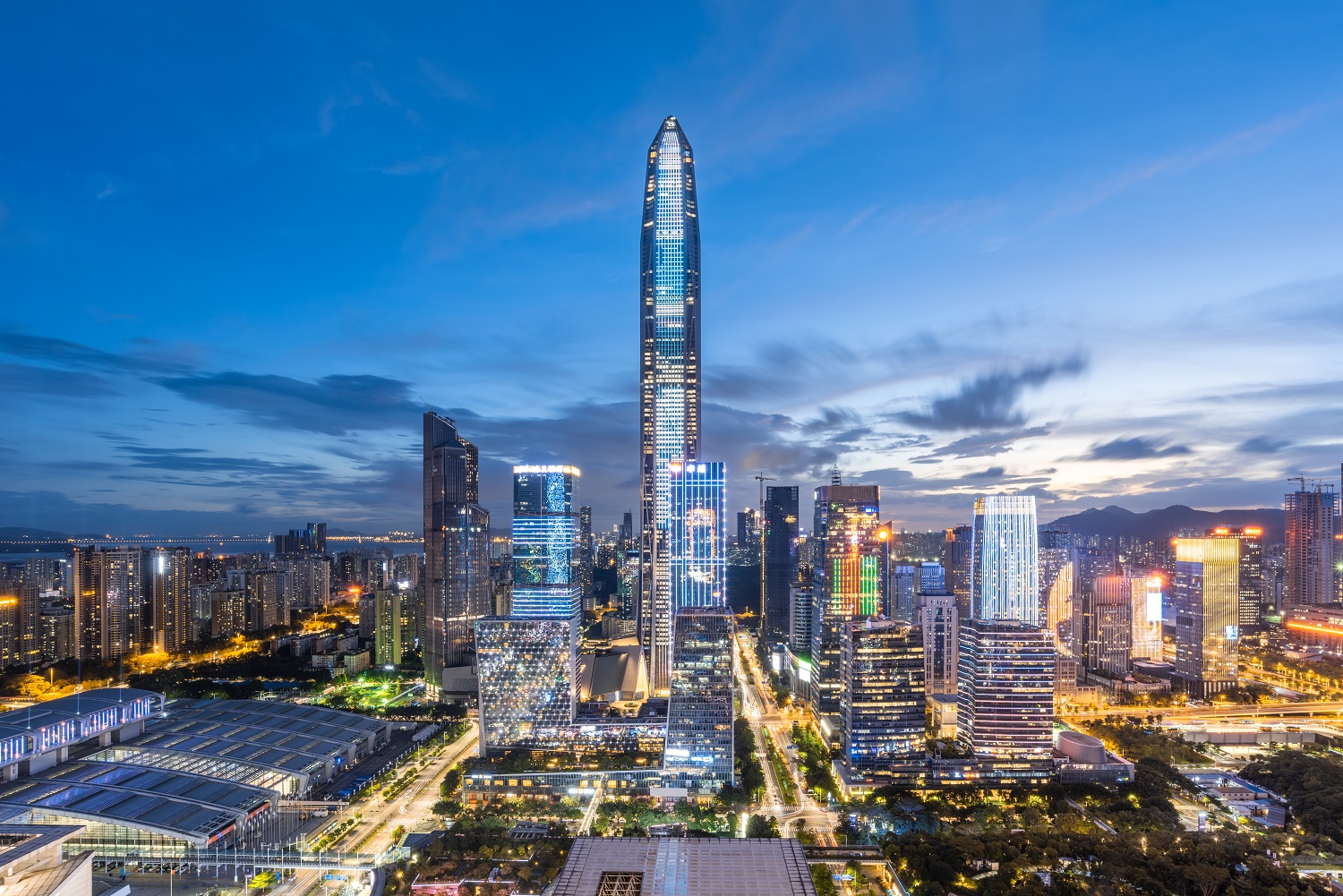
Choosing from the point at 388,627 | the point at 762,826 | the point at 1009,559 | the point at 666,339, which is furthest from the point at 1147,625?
the point at 388,627

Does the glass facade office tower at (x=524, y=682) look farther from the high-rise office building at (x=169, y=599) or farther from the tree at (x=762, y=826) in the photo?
the high-rise office building at (x=169, y=599)

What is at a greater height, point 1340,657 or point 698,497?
point 698,497

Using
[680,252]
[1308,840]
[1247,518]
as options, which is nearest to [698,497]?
[680,252]

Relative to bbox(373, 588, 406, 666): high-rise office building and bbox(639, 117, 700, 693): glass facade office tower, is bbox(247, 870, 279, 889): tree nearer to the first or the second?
bbox(373, 588, 406, 666): high-rise office building

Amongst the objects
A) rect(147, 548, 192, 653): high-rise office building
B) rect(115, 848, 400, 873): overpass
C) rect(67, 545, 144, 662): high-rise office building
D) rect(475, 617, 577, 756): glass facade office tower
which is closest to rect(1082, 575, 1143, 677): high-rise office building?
rect(475, 617, 577, 756): glass facade office tower

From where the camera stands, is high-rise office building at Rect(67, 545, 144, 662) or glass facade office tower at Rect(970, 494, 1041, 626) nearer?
glass facade office tower at Rect(970, 494, 1041, 626)

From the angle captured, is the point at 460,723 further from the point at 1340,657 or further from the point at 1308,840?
the point at 1340,657
